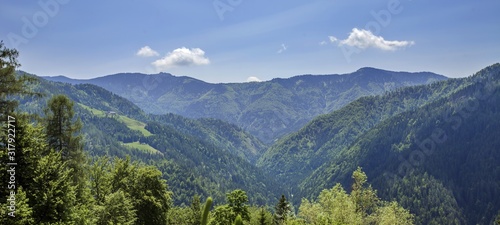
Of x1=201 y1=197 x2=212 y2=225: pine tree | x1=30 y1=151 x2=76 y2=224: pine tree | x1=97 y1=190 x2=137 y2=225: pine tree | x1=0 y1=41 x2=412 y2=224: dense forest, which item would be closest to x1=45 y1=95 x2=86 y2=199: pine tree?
x1=0 y1=41 x2=412 y2=224: dense forest

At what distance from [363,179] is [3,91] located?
45.2 metres

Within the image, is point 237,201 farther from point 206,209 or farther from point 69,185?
point 206,209

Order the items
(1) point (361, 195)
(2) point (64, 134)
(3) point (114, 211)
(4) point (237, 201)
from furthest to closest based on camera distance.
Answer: (1) point (361, 195) < (4) point (237, 201) < (2) point (64, 134) < (3) point (114, 211)

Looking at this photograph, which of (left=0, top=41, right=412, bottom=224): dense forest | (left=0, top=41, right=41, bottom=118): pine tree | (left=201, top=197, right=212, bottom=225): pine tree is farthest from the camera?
(left=0, top=41, right=41, bottom=118): pine tree

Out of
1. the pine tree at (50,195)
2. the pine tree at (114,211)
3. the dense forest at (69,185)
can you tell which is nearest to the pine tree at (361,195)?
the dense forest at (69,185)

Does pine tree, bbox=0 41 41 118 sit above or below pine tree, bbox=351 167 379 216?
above

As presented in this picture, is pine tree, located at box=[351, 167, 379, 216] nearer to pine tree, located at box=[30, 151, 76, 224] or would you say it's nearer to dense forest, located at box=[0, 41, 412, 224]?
dense forest, located at box=[0, 41, 412, 224]

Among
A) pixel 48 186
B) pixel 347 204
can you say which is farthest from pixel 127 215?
pixel 347 204

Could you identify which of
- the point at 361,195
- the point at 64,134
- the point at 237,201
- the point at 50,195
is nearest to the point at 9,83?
the point at 64,134

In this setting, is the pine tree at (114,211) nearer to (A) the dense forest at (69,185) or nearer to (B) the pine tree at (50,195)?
(A) the dense forest at (69,185)

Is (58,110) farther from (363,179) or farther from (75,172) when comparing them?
(363,179)

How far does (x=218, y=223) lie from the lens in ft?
174

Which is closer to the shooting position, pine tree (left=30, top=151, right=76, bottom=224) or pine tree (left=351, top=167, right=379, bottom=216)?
pine tree (left=30, top=151, right=76, bottom=224)

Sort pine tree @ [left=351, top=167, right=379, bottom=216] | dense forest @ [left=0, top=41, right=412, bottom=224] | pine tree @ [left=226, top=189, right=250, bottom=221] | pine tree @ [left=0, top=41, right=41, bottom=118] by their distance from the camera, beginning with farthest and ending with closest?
pine tree @ [left=351, top=167, right=379, bottom=216] < pine tree @ [left=226, top=189, right=250, bottom=221] < pine tree @ [left=0, top=41, right=41, bottom=118] < dense forest @ [left=0, top=41, right=412, bottom=224]
